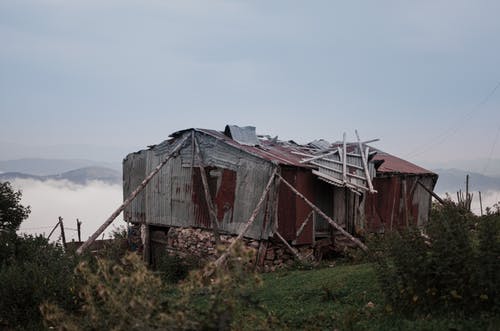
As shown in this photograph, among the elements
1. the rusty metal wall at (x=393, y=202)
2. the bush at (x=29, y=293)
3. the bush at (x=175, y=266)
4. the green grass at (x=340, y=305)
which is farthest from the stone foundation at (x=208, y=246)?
the bush at (x=29, y=293)

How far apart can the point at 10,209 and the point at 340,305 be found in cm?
1238

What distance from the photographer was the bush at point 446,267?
7.22 metres

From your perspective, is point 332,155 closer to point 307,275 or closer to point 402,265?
point 307,275

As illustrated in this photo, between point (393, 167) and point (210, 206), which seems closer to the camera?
point (210, 206)

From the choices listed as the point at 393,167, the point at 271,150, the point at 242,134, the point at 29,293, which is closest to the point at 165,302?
the point at 29,293

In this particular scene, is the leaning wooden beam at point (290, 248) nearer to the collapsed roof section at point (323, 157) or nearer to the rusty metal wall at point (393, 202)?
the collapsed roof section at point (323, 157)

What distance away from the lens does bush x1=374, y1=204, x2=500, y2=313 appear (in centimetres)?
722

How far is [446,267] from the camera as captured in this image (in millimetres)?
7430

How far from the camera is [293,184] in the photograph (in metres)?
15.8

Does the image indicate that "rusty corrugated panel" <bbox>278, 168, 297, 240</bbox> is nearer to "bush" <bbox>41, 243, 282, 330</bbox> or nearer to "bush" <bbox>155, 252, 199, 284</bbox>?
"bush" <bbox>155, 252, 199, 284</bbox>

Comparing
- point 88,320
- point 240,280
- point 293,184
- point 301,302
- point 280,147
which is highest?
point 280,147

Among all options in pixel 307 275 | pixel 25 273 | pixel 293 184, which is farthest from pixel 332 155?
pixel 25 273

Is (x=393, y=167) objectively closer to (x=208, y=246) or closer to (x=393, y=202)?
(x=393, y=202)

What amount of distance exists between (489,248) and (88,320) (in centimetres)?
527
